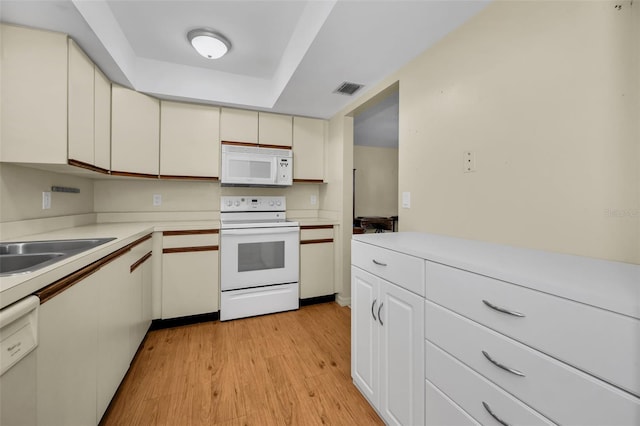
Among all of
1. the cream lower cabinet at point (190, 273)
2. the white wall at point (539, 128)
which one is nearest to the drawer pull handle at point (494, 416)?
the white wall at point (539, 128)

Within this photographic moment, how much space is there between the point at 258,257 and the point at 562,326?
2.32 meters

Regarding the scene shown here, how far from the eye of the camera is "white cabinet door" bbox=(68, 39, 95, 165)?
1.58 m

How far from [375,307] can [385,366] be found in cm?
28

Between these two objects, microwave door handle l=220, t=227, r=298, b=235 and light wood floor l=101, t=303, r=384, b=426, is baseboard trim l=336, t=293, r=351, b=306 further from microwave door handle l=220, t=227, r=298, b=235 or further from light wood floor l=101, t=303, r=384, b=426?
microwave door handle l=220, t=227, r=298, b=235

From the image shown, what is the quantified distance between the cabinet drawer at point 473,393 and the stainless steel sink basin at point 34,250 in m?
1.58

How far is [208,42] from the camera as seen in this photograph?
1.96 m

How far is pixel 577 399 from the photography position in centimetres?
62

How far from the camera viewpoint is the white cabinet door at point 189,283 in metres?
2.32

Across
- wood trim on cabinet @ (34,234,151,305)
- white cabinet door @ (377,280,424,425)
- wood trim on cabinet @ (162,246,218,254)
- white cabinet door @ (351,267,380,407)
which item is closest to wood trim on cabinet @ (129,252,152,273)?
wood trim on cabinet @ (162,246,218,254)

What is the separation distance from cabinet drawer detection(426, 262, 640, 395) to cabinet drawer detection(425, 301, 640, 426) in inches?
1.0

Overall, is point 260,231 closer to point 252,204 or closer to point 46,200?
point 252,204

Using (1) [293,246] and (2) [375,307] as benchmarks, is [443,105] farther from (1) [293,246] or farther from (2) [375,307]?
(1) [293,246]

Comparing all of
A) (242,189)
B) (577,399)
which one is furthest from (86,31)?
(577,399)

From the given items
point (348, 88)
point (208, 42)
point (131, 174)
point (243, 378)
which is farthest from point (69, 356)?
point (348, 88)
